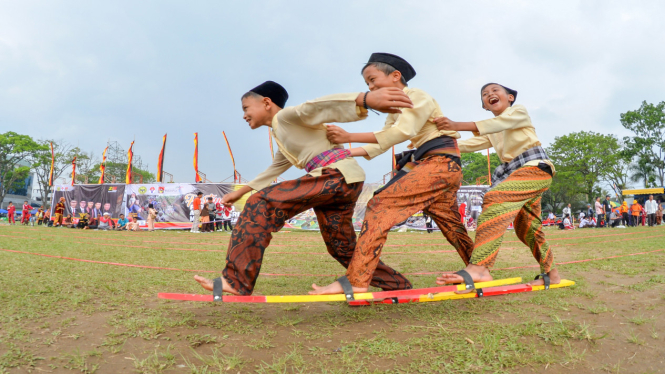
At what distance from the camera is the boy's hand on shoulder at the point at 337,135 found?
90.4 inches

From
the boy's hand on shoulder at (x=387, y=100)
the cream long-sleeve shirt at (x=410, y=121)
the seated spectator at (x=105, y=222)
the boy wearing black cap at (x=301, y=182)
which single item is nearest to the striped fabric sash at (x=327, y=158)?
the boy wearing black cap at (x=301, y=182)

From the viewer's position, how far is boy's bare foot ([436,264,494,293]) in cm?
239

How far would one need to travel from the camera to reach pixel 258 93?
8.48ft

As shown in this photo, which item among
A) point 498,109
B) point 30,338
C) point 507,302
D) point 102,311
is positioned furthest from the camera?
point 498,109

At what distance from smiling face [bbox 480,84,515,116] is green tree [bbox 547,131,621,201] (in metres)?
34.7

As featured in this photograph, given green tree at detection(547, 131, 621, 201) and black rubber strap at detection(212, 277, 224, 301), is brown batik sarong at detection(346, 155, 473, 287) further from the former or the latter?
green tree at detection(547, 131, 621, 201)

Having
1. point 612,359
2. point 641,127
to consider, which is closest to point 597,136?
point 641,127

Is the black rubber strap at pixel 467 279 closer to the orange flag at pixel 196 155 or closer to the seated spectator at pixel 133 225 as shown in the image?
the seated spectator at pixel 133 225

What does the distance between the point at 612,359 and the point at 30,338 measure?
2.94 meters

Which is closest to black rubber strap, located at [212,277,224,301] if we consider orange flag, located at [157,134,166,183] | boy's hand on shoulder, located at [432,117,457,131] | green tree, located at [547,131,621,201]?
boy's hand on shoulder, located at [432,117,457,131]

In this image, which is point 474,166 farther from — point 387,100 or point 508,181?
point 387,100

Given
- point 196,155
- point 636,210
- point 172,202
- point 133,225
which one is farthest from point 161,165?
point 636,210

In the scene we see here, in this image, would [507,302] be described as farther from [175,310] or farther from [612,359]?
[175,310]

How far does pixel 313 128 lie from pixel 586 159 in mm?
37257
